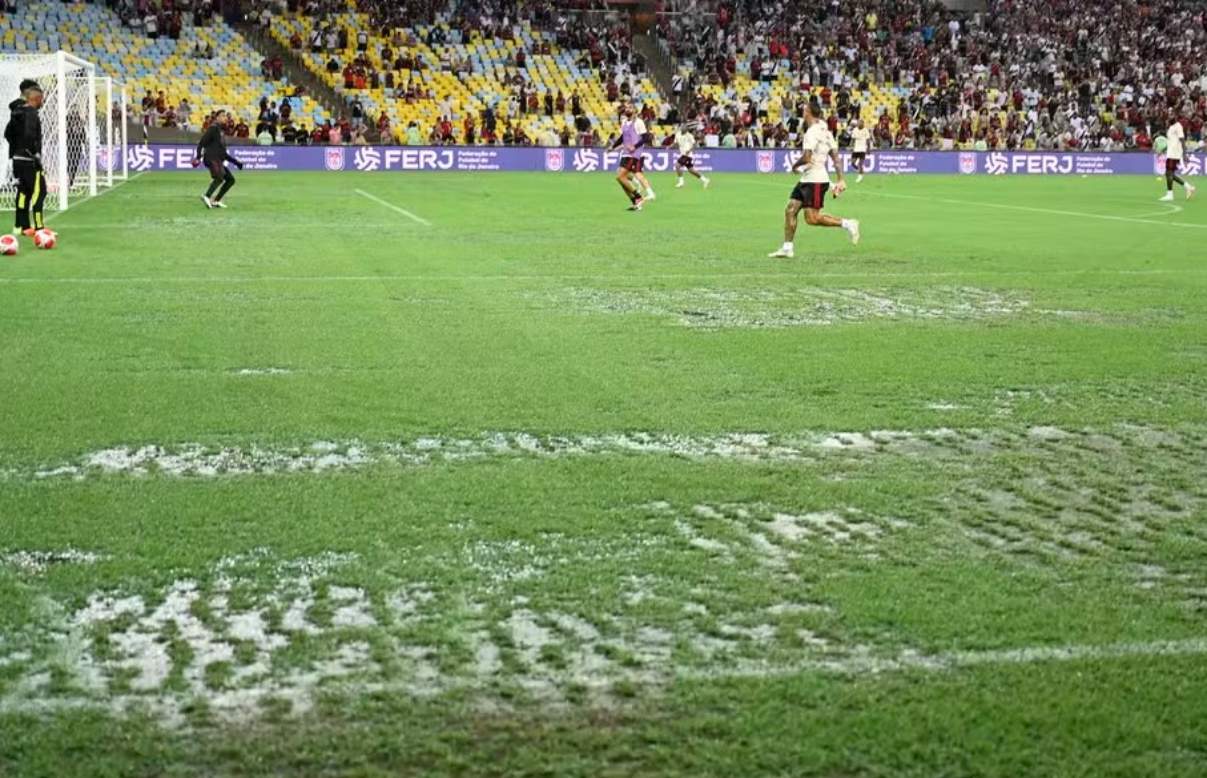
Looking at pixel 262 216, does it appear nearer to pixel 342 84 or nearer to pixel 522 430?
pixel 522 430

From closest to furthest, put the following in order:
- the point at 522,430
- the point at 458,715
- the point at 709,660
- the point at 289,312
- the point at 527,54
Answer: the point at 458,715
the point at 709,660
the point at 522,430
the point at 289,312
the point at 527,54

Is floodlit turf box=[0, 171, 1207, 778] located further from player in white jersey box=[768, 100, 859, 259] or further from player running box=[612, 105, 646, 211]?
player running box=[612, 105, 646, 211]

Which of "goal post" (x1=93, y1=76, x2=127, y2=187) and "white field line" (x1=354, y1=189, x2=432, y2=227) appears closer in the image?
"white field line" (x1=354, y1=189, x2=432, y2=227)

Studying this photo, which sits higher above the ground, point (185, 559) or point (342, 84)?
point (342, 84)

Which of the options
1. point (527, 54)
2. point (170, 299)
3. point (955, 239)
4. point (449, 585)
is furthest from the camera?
point (527, 54)

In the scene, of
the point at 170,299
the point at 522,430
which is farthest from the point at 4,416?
the point at 170,299

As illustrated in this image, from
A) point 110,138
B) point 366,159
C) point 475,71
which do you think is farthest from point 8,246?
point 475,71

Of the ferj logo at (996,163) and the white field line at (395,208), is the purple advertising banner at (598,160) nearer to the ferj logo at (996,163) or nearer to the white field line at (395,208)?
the ferj logo at (996,163)

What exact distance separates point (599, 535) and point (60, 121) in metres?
21.6

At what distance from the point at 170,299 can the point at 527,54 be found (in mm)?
44006

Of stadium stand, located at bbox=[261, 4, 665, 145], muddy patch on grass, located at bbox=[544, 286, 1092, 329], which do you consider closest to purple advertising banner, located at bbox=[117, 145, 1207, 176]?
stadium stand, located at bbox=[261, 4, 665, 145]

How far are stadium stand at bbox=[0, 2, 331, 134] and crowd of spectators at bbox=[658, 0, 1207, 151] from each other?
15.1 metres

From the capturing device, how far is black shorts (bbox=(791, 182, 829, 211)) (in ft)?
61.4

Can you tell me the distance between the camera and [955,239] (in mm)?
22891
